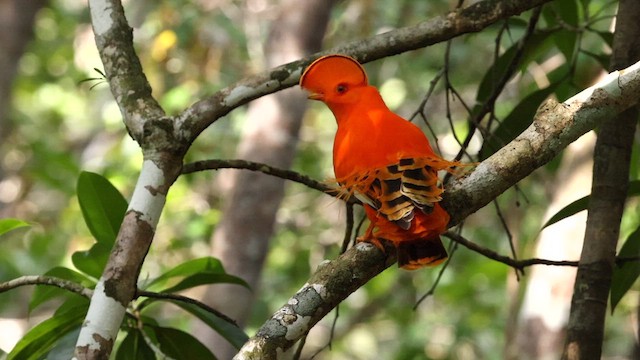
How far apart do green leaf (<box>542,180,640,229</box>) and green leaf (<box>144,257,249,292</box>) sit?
33.7 inches

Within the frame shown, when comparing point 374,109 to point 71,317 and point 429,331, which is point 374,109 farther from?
point 429,331

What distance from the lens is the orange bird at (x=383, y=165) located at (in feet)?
6.27

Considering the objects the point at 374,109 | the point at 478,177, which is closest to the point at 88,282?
the point at 374,109

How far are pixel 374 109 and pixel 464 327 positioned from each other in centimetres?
437

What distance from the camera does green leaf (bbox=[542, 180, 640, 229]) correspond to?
250cm

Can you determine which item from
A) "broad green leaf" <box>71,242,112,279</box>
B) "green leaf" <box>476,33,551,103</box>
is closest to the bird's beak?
"broad green leaf" <box>71,242,112,279</box>

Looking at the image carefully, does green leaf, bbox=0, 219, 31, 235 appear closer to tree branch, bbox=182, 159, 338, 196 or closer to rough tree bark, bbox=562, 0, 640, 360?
tree branch, bbox=182, 159, 338, 196

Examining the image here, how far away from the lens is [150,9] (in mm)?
8477

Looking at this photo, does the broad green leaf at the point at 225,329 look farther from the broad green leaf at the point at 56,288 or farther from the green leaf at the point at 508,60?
the green leaf at the point at 508,60

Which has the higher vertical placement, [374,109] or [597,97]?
[374,109]

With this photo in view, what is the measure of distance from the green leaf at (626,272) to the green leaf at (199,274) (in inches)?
40.0

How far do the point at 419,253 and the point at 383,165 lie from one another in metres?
0.22

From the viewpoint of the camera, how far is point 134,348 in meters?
2.34

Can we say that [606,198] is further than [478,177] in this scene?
Yes
